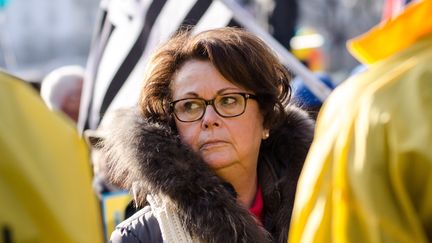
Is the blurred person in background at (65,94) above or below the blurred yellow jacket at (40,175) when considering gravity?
above

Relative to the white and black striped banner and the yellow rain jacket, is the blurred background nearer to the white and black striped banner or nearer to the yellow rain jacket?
the white and black striped banner

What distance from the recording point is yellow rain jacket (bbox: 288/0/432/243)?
1503 millimetres

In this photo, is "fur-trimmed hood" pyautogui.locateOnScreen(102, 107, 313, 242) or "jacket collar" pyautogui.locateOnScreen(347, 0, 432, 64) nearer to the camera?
"jacket collar" pyautogui.locateOnScreen(347, 0, 432, 64)

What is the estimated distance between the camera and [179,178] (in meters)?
Answer: 2.75

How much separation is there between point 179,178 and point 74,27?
71.5 feet

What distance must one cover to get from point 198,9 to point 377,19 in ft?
58.4

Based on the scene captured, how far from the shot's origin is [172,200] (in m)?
2.74

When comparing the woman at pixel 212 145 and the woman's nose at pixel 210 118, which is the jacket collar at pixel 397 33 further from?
the woman's nose at pixel 210 118

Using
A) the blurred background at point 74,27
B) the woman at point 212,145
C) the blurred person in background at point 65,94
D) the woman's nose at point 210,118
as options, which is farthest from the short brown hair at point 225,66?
the blurred background at point 74,27

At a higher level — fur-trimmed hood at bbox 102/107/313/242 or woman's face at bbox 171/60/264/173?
woman's face at bbox 171/60/264/173

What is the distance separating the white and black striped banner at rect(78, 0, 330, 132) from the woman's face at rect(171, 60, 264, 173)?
2.02 metres

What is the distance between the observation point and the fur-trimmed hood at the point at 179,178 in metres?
2.70

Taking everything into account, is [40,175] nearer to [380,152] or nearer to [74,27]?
[380,152]

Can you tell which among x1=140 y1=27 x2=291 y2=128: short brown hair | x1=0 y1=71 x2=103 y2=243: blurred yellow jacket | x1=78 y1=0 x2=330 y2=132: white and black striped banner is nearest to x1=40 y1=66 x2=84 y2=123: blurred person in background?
x1=78 y1=0 x2=330 y2=132: white and black striped banner
